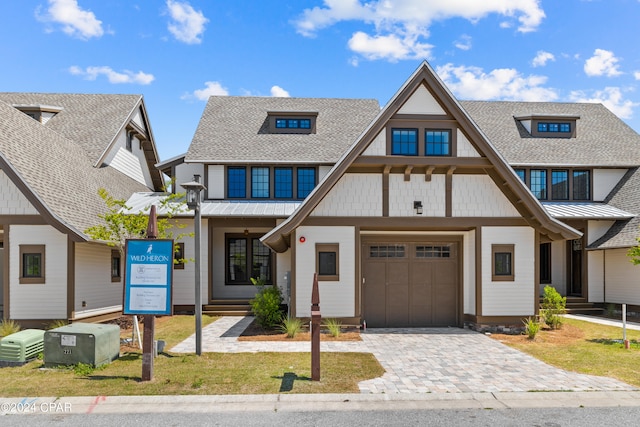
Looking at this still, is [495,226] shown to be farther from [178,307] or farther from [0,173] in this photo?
[0,173]

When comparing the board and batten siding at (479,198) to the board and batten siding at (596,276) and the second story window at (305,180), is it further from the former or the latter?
the board and batten siding at (596,276)

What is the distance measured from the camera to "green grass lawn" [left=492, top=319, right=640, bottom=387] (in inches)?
379

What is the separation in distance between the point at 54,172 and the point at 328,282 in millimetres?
11022

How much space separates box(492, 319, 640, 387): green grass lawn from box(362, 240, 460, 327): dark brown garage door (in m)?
2.16

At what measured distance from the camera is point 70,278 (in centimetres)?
1455

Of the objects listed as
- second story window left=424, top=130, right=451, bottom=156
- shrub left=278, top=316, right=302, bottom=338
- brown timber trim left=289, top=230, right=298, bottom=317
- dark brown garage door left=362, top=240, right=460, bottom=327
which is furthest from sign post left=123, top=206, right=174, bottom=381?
second story window left=424, top=130, right=451, bottom=156

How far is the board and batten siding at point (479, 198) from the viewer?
47.0 ft

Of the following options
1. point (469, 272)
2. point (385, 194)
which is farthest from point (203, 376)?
point (469, 272)

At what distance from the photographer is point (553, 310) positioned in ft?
49.7

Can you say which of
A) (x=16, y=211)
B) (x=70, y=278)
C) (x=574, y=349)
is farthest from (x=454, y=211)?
(x=16, y=211)

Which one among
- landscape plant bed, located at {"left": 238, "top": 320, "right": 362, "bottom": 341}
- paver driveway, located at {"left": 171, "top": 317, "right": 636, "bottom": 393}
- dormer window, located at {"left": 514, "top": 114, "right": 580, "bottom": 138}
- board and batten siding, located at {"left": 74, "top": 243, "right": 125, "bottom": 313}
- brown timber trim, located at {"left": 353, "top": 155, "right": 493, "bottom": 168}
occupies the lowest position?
landscape plant bed, located at {"left": 238, "top": 320, "right": 362, "bottom": 341}

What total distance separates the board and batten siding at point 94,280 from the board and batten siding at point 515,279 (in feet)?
39.7

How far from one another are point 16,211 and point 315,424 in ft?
43.5

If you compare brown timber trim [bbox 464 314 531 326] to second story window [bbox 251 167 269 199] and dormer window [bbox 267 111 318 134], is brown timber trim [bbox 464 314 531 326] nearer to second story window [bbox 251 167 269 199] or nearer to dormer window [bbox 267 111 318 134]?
second story window [bbox 251 167 269 199]
